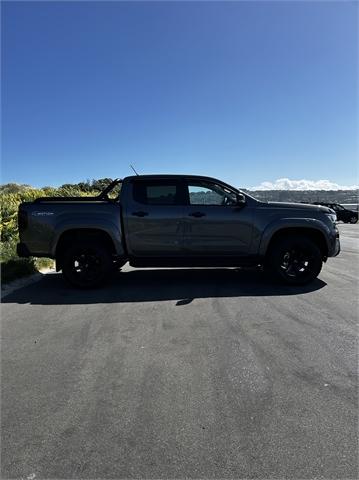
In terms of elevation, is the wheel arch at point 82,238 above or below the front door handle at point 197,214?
below

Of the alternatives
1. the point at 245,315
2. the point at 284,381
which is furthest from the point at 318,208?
the point at 284,381

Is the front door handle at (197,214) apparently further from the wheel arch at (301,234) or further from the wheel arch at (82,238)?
the wheel arch at (82,238)

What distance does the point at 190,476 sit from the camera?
7.29 feet

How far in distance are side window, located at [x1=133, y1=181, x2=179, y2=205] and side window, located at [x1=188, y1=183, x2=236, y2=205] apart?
0.30 meters

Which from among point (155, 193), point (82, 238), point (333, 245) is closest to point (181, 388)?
point (82, 238)

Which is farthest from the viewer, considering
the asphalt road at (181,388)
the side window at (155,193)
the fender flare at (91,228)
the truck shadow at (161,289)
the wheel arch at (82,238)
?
the side window at (155,193)

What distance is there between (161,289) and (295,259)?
2.53m

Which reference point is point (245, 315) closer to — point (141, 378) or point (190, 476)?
point (141, 378)

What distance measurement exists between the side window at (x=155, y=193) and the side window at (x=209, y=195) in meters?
0.30

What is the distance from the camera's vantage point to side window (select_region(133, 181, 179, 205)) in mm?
6980

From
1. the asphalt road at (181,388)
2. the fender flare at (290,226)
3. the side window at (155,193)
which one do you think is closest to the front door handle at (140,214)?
the side window at (155,193)

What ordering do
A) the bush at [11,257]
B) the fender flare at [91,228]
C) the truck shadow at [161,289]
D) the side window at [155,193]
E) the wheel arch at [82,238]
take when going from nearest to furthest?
the truck shadow at [161,289]
the fender flare at [91,228]
the wheel arch at [82,238]
the side window at [155,193]
the bush at [11,257]

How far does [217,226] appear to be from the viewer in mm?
6910

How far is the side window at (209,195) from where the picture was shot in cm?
700
